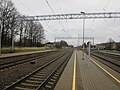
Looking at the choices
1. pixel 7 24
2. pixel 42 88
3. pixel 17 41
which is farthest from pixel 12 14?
pixel 42 88

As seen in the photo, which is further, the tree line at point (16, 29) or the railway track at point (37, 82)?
the tree line at point (16, 29)

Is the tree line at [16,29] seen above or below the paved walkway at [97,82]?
above

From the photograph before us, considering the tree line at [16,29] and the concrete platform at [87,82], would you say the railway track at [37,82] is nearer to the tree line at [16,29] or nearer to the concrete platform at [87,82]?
the concrete platform at [87,82]

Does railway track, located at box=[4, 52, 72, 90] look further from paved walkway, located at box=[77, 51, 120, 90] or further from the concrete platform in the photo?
paved walkway, located at box=[77, 51, 120, 90]

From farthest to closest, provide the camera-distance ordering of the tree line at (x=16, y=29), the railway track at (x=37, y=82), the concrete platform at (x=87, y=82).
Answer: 1. the tree line at (x=16, y=29)
2. the concrete platform at (x=87, y=82)
3. the railway track at (x=37, y=82)

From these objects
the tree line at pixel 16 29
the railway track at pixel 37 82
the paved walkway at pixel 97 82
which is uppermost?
the tree line at pixel 16 29

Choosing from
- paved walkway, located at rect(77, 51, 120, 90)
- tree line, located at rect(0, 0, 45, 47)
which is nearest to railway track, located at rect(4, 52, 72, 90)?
paved walkway, located at rect(77, 51, 120, 90)

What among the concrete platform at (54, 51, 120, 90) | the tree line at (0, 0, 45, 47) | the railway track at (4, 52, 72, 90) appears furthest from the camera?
the tree line at (0, 0, 45, 47)

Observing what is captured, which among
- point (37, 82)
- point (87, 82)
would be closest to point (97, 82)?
point (87, 82)

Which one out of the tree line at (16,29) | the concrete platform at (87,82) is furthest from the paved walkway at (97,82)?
the tree line at (16,29)

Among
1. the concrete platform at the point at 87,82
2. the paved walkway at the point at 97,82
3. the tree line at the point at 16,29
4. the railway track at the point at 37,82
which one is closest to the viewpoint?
the railway track at the point at 37,82

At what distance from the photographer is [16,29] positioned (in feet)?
214

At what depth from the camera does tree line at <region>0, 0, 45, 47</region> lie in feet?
185

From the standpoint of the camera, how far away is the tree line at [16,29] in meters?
56.2
